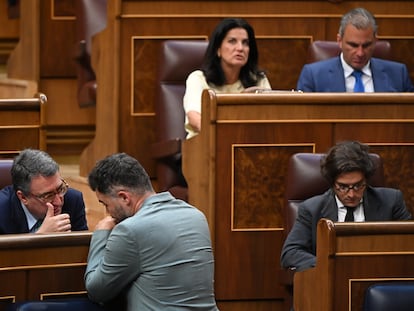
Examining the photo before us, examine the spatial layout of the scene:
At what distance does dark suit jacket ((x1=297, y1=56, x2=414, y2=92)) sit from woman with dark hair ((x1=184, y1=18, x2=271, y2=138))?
0.07 meters

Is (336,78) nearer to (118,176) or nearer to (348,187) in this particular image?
(348,187)

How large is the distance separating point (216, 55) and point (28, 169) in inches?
25.0

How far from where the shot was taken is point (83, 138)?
2850 millimetres

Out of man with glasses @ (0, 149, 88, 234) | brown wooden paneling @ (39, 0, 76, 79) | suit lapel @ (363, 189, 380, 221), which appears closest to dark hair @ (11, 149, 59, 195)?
man with glasses @ (0, 149, 88, 234)

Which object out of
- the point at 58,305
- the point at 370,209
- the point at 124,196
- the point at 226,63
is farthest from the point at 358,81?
the point at 58,305

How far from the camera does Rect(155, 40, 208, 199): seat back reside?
2.34 meters

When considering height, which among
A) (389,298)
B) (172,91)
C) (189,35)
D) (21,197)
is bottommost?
(389,298)

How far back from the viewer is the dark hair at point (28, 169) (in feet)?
5.75

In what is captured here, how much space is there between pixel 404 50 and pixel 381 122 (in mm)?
449

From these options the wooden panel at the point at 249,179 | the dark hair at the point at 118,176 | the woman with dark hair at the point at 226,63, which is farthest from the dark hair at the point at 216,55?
the dark hair at the point at 118,176

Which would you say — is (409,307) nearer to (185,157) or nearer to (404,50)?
(185,157)

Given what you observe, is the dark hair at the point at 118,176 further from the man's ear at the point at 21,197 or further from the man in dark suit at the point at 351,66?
the man in dark suit at the point at 351,66

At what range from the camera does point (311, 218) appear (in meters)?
1.88

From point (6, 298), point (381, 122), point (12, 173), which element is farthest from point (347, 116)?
point (6, 298)
